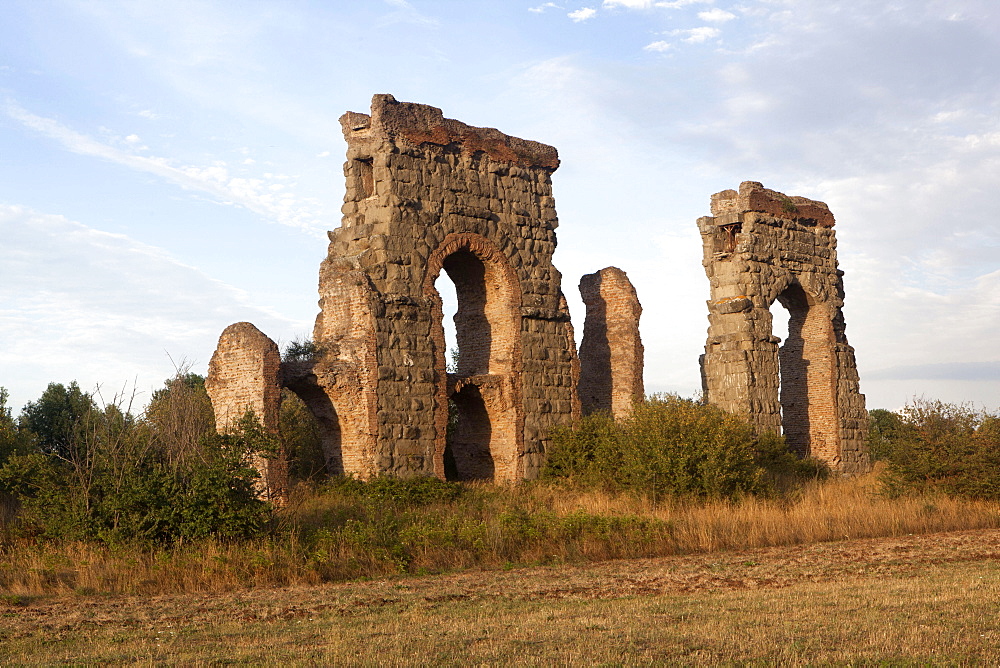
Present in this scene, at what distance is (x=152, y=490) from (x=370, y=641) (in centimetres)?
517

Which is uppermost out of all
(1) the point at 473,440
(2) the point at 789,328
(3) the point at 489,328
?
(2) the point at 789,328

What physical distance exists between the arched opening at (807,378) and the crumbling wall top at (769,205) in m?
1.55

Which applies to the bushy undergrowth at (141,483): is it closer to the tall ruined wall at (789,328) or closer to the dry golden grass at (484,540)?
the dry golden grass at (484,540)

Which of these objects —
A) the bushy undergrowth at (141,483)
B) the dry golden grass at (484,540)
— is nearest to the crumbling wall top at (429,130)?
the dry golden grass at (484,540)

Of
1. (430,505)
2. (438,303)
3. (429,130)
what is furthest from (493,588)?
(429,130)

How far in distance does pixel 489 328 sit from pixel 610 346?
2.91 metres

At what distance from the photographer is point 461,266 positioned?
19344 millimetres

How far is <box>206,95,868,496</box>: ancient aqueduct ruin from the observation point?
1664 cm

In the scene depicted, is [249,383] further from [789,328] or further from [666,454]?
[789,328]

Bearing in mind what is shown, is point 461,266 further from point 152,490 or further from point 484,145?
point 152,490

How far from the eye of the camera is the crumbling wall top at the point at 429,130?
1745 cm

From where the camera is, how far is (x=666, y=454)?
52.1 ft

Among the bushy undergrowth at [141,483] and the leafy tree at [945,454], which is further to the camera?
the leafy tree at [945,454]

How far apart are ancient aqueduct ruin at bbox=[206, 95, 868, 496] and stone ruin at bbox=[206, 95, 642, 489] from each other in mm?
28
